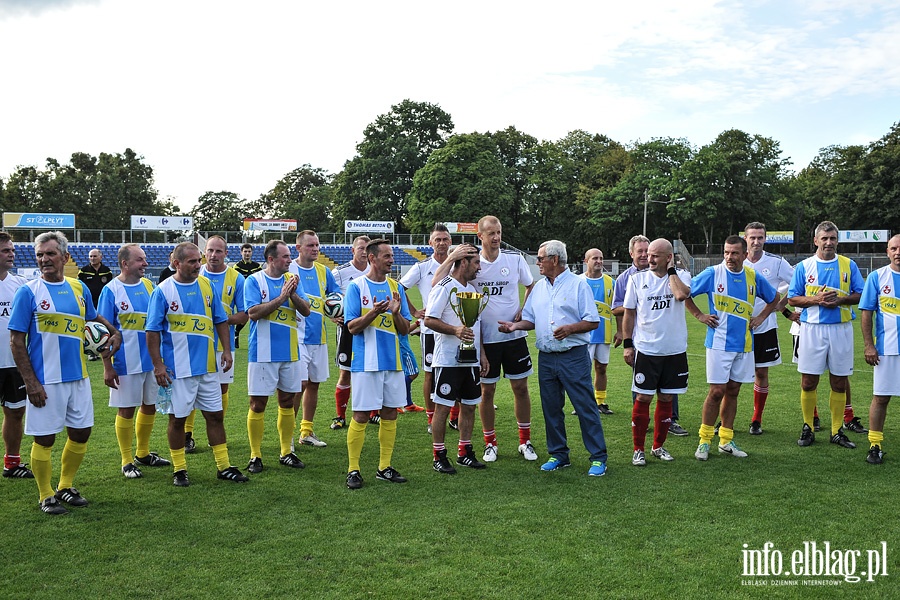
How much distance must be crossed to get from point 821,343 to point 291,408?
5.48 metres

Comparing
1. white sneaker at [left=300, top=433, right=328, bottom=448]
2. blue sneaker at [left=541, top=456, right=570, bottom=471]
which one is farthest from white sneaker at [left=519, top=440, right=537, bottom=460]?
white sneaker at [left=300, top=433, right=328, bottom=448]

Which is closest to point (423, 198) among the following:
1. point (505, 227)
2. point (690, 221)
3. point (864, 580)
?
point (505, 227)

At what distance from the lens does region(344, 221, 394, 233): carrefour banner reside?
2045 inches

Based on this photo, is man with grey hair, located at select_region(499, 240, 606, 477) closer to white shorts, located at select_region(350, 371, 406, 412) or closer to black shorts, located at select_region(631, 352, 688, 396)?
black shorts, located at select_region(631, 352, 688, 396)

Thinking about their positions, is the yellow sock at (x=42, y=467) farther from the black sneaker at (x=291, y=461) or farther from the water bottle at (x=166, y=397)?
the black sneaker at (x=291, y=461)

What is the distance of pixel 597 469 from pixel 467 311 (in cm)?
184

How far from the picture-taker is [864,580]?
387 cm

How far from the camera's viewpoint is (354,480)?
5.72 m

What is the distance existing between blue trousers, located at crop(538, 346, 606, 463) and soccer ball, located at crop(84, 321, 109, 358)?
12.3 feet

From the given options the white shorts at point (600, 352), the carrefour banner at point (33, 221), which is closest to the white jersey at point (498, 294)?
the white shorts at point (600, 352)

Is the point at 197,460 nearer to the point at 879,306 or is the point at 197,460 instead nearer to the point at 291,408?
the point at 291,408

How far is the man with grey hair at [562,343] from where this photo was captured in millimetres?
6047

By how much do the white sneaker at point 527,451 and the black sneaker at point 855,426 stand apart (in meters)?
3.87

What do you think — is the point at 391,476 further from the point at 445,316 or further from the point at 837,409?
the point at 837,409
